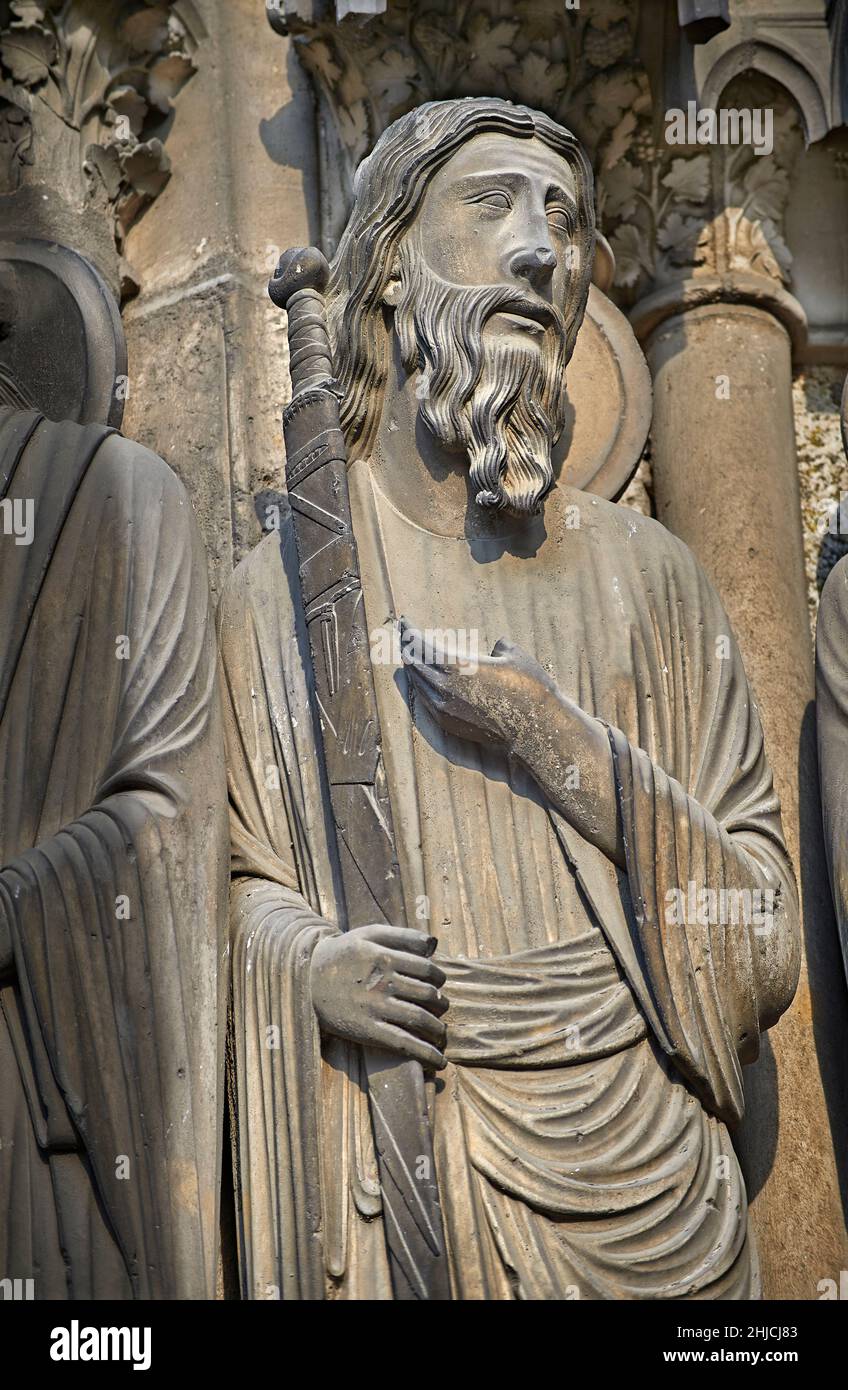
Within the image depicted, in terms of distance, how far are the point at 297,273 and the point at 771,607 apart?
4.48ft

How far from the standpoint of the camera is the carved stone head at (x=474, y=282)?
17.2 ft

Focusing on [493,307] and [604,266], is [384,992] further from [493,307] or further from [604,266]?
[604,266]

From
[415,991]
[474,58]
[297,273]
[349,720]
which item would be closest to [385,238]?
[297,273]

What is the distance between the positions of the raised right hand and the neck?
3.07 ft

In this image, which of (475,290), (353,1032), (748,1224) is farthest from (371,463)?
(748,1224)

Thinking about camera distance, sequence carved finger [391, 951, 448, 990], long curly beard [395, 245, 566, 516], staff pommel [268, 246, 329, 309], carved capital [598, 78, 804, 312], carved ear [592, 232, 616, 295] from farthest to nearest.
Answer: carved capital [598, 78, 804, 312]
carved ear [592, 232, 616, 295]
staff pommel [268, 246, 329, 309]
long curly beard [395, 245, 566, 516]
carved finger [391, 951, 448, 990]

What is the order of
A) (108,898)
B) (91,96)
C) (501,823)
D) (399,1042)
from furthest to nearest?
(91,96)
(501,823)
(108,898)
(399,1042)

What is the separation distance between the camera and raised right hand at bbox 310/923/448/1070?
4.68 meters

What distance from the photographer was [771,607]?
602 centimetres

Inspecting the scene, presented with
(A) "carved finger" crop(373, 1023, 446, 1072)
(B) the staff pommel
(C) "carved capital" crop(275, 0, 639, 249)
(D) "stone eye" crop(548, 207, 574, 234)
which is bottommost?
(A) "carved finger" crop(373, 1023, 446, 1072)

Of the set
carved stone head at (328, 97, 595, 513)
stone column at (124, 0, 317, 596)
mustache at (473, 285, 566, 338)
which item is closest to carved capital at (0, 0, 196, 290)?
stone column at (124, 0, 317, 596)

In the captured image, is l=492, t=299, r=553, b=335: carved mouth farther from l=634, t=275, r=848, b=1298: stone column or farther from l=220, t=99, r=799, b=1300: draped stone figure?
Answer: l=634, t=275, r=848, b=1298: stone column

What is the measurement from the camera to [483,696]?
495cm
